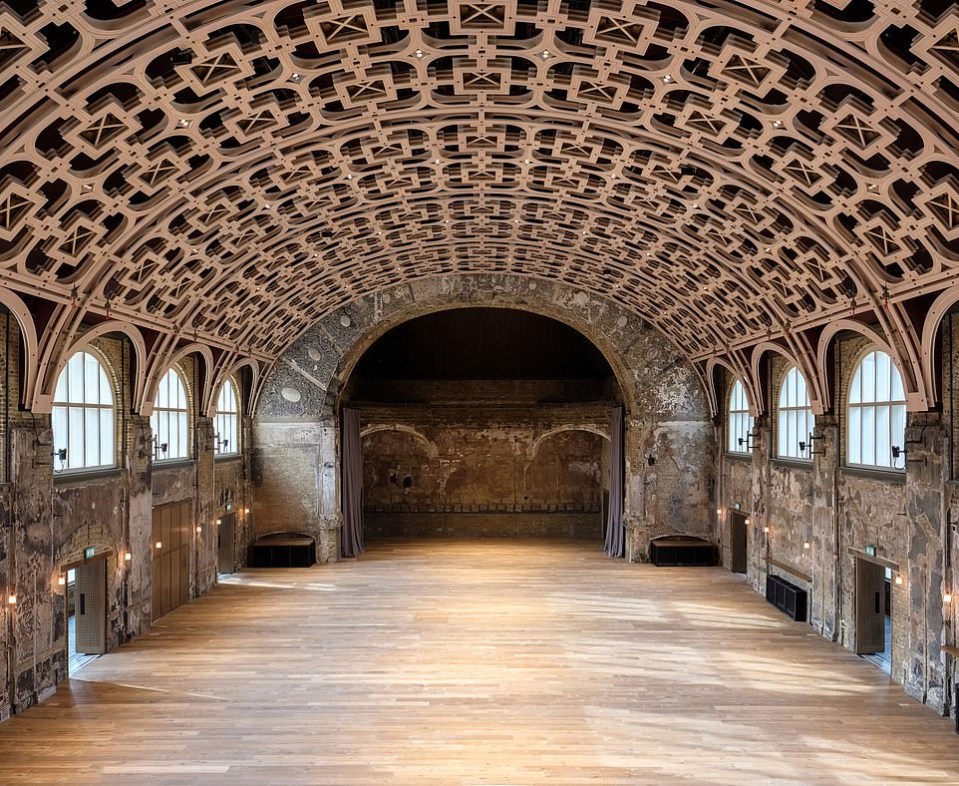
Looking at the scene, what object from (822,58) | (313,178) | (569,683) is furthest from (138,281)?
(822,58)

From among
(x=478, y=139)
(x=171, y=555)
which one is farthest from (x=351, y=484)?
(x=478, y=139)

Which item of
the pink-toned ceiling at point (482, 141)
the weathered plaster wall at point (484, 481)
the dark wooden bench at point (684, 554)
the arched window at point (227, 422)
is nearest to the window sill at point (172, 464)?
the arched window at point (227, 422)

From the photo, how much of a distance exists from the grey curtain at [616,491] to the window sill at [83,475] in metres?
16.5

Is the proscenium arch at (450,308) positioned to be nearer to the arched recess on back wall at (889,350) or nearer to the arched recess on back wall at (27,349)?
the arched recess on back wall at (889,350)

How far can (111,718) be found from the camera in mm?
12383

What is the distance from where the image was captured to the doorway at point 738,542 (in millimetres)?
24016

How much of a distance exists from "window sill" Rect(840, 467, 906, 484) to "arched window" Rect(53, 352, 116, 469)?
15.8m

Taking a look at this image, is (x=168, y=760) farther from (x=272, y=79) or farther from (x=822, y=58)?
(x=822, y=58)

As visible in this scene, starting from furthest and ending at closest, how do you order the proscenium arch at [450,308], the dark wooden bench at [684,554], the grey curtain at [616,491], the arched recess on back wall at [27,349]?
the grey curtain at [616,491] → the proscenium arch at [450,308] → the dark wooden bench at [684,554] → the arched recess on back wall at [27,349]

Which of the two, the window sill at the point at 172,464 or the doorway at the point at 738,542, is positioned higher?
the window sill at the point at 172,464

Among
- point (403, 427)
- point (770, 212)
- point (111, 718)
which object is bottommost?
point (111, 718)

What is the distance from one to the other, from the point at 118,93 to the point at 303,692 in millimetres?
10054

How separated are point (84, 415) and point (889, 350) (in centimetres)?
1573

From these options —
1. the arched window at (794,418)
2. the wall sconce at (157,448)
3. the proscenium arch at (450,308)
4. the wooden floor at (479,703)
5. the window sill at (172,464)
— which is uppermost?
the proscenium arch at (450,308)
